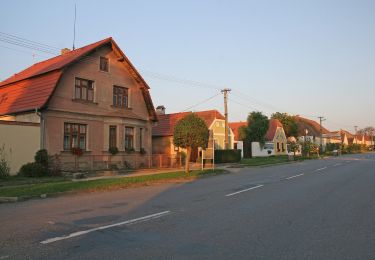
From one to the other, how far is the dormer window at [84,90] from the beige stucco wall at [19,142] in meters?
4.38

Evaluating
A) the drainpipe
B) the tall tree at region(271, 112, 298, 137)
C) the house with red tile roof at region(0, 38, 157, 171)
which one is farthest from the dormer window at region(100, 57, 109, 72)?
the tall tree at region(271, 112, 298, 137)

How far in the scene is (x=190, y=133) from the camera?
24156 millimetres

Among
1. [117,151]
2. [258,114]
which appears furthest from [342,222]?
[258,114]

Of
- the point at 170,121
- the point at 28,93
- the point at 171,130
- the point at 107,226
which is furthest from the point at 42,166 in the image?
the point at 170,121

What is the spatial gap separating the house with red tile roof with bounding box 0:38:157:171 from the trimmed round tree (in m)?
5.76

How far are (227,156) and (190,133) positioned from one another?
46.9 ft

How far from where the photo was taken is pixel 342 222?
8422 millimetres

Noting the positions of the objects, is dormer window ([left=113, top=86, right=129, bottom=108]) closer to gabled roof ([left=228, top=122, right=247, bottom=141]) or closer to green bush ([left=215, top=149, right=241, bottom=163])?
green bush ([left=215, top=149, right=241, bottom=163])

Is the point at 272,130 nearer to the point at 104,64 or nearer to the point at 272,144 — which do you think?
the point at 272,144

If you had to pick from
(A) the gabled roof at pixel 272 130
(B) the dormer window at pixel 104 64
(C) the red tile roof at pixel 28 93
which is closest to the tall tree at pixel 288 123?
(A) the gabled roof at pixel 272 130

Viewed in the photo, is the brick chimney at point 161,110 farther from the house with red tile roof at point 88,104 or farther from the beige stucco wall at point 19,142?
the beige stucco wall at point 19,142

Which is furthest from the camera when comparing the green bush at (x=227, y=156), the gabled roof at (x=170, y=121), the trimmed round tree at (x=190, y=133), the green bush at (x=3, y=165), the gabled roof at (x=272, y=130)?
the gabled roof at (x=272, y=130)

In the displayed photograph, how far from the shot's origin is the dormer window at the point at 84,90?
1025 inches

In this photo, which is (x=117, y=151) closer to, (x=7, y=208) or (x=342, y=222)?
(x=7, y=208)
